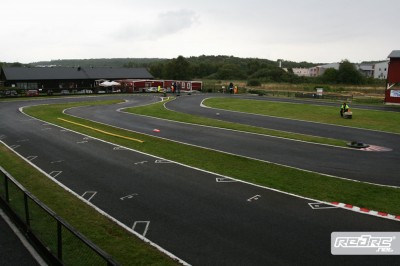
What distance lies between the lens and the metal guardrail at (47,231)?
799cm

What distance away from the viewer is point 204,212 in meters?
12.4

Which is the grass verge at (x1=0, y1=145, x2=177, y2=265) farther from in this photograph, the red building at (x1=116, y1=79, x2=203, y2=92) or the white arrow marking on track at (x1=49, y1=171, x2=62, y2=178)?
the red building at (x1=116, y1=79, x2=203, y2=92)

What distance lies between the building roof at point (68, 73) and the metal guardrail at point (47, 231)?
72.0 meters

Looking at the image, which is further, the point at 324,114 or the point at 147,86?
the point at 147,86

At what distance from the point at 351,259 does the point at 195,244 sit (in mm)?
4163

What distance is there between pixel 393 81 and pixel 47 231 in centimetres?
4920

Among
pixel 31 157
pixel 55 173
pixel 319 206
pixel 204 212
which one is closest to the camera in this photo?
pixel 204 212

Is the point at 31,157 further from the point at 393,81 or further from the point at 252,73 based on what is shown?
the point at 252,73

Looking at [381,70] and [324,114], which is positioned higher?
[381,70]

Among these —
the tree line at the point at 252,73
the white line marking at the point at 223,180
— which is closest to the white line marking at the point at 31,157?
the white line marking at the point at 223,180

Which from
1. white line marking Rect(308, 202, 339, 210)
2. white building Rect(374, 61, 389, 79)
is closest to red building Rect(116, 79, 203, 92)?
white line marking Rect(308, 202, 339, 210)

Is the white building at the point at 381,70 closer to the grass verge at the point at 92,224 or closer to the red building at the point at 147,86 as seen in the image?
the red building at the point at 147,86

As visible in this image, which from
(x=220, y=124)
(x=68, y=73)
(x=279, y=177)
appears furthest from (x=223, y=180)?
(x=68, y=73)

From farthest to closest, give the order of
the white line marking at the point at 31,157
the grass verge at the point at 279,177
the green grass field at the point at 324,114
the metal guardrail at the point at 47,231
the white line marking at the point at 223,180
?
1. the green grass field at the point at 324,114
2. the white line marking at the point at 31,157
3. the white line marking at the point at 223,180
4. the grass verge at the point at 279,177
5. the metal guardrail at the point at 47,231
